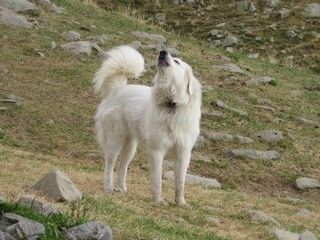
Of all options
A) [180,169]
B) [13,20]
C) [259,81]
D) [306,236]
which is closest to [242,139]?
[259,81]

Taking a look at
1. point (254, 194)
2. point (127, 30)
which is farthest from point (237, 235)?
point (127, 30)

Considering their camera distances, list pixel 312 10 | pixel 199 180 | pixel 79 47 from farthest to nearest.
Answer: pixel 312 10 → pixel 79 47 → pixel 199 180

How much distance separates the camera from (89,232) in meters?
6.59

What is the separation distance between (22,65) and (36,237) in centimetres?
1373

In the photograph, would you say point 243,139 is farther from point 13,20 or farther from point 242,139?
point 13,20

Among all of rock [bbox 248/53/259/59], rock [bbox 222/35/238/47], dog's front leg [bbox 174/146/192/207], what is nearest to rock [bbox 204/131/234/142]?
dog's front leg [bbox 174/146/192/207]

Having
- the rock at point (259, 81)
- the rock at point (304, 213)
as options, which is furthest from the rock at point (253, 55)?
the rock at point (304, 213)

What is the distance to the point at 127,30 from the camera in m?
24.8

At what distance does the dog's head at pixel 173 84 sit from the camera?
33.9ft

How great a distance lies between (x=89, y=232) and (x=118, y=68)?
5.51 metres

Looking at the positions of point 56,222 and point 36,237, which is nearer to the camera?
point 36,237

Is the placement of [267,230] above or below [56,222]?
below

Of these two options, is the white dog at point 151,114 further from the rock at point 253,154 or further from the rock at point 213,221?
the rock at point 253,154

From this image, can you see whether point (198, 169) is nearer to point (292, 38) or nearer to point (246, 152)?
point (246, 152)
